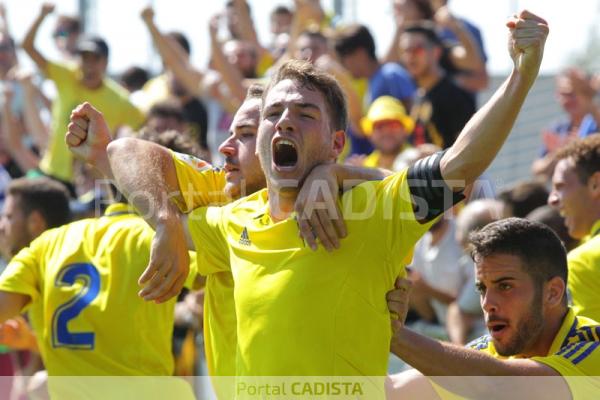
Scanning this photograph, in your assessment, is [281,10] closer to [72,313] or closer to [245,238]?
[72,313]

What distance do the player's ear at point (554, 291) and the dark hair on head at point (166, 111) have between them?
5.38 meters

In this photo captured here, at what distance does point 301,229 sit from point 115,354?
2202 mm

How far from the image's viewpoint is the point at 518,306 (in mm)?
4746

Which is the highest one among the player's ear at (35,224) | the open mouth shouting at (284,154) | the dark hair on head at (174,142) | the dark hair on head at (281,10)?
the open mouth shouting at (284,154)

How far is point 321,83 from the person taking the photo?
163 inches

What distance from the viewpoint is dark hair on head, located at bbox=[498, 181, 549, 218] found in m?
8.10

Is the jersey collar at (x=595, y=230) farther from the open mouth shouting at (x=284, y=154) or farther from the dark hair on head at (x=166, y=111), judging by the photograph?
the dark hair on head at (x=166, y=111)

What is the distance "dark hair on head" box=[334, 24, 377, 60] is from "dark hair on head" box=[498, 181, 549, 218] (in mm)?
2207

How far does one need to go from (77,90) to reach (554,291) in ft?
23.0

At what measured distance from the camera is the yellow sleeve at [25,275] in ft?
18.7

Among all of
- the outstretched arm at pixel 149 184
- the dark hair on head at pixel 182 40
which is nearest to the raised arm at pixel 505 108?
the outstretched arm at pixel 149 184

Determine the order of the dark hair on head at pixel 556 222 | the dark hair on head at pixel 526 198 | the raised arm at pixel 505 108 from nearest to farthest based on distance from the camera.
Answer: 1. the raised arm at pixel 505 108
2. the dark hair on head at pixel 556 222
3. the dark hair on head at pixel 526 198

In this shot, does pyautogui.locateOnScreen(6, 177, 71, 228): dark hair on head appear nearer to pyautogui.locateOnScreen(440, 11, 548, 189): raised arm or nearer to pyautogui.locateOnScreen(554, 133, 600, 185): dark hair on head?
pyautogui.locateOnScreen(554, 133, 600, 185): dark hair on head

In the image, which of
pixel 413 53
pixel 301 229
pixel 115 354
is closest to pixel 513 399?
pixel 301 229
